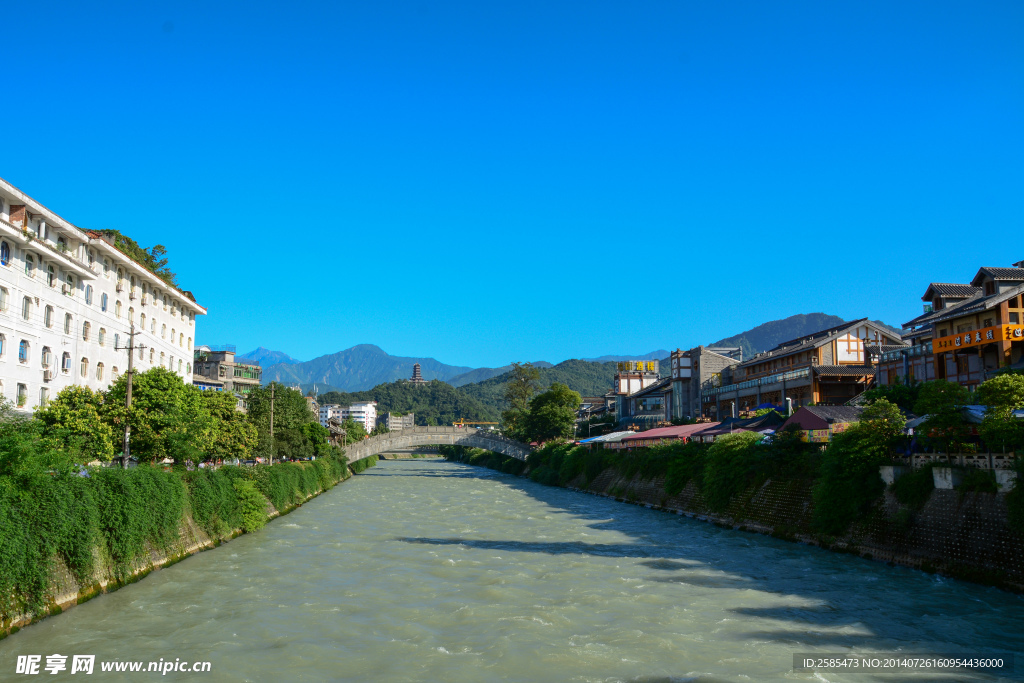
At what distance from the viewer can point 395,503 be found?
50.0m

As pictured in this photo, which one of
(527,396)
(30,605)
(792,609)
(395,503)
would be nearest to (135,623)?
(30,605)

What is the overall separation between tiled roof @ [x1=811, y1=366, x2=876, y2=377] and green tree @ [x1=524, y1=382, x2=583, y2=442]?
31.9m

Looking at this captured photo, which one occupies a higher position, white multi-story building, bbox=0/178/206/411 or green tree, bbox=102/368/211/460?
white multi-story building, bbox=0/178/206/411

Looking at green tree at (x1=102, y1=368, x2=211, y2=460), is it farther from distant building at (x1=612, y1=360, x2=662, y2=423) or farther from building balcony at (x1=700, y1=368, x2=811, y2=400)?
distant building at (x1=612, y1=360, x2=662, y2=423)

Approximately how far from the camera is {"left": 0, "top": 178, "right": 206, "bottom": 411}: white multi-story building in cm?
3603

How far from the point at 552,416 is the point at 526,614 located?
213 feet

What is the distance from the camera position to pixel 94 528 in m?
18.5

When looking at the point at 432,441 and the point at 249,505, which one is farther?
the point at 432,441

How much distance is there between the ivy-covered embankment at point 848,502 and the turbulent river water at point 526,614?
0.91 meters

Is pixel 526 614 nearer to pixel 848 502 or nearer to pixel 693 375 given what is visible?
pixel 848 502

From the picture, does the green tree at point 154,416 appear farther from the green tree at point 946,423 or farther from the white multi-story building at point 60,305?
the green tree at point 946,423

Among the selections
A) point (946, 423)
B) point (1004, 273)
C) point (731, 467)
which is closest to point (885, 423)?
point (946, 423)

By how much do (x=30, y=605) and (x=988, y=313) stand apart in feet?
158

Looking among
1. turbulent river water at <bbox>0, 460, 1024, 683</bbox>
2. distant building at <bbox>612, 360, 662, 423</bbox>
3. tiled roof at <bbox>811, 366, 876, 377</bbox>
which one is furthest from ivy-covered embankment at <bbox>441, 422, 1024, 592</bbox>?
distant building at <bbox>612, 360, 662, 423</bbox>
